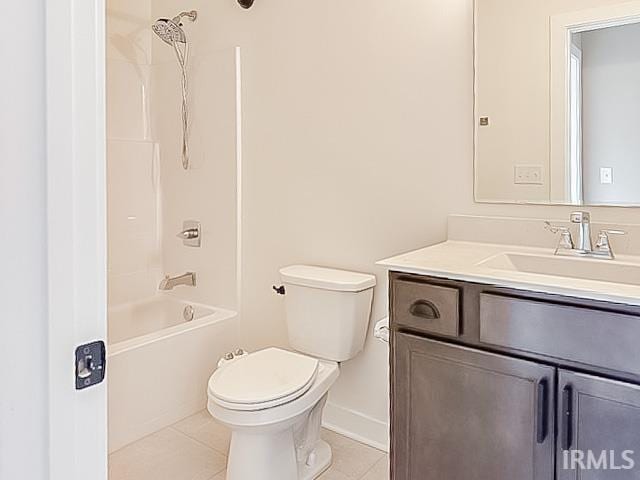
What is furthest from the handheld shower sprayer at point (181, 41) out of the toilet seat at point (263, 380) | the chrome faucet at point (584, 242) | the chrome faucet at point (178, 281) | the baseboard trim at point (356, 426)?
the chrome faucet at point (584, 242)

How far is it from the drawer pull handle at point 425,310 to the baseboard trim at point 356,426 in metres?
0.88

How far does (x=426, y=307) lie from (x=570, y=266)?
19.5 inches

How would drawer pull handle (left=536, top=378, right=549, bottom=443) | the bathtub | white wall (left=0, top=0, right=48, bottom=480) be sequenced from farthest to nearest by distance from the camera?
the bathtub → drawer pull handle (left=536, top=378, right=549, bottom=443) → white wall (left=0, top=0, right=48, bottom=480)

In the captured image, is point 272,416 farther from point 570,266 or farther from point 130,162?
point 130,162

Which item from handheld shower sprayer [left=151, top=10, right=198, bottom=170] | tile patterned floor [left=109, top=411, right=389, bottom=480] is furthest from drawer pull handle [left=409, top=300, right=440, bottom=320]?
handheld shower sprayer [left=151, top=10, right=198, bottom=170]

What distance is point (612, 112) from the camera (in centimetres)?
180

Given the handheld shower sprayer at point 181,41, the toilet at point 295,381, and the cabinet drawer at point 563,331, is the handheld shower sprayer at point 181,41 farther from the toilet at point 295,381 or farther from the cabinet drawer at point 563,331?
the cabinet drawer at point 563,331

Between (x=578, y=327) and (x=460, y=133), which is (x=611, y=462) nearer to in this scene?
(x=578, y=327)

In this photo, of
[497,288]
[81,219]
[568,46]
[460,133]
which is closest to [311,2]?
[460,133]

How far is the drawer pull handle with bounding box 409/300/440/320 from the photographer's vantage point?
1.59m

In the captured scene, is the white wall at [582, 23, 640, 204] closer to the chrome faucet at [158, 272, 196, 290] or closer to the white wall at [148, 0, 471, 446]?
the white wall at [148, 0, 471, 446]

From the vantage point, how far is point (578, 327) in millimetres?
1365

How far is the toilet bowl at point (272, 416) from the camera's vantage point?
1.83m

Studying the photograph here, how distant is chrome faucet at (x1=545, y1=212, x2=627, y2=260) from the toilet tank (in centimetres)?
75
